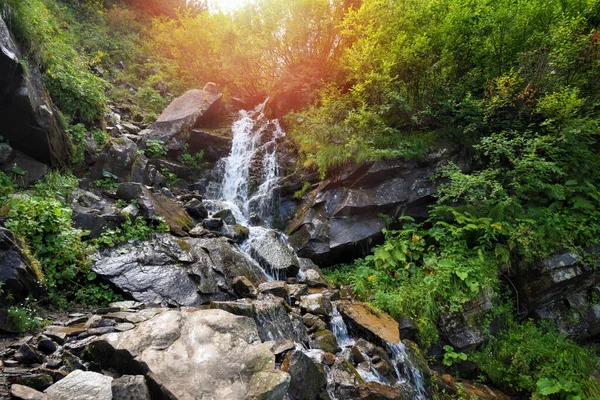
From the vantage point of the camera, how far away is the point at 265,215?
35.6 ft

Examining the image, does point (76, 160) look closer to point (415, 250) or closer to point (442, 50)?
point (415, 250)

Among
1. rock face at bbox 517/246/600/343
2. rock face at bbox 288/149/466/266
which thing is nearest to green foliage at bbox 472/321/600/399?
rock face at bbox 517/246/600/343

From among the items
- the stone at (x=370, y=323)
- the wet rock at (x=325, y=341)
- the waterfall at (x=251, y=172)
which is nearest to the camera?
the wet rock at (x=325, y=341)

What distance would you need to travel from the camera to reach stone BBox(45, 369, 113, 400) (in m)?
2.78

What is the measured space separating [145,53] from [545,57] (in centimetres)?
2001

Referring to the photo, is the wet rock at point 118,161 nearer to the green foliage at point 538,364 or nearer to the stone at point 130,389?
the stone at point 130,389

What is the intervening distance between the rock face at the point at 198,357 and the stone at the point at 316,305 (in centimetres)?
248

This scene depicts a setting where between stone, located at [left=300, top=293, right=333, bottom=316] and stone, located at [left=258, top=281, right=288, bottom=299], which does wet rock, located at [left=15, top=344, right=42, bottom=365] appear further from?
stone, located at [left=300, top=293, right=333, bottom=316]

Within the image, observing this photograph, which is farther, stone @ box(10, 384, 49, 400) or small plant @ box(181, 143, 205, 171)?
small plant @ box(181, 143, 205, 171)

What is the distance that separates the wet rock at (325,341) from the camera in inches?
219

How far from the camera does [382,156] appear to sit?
9242mm

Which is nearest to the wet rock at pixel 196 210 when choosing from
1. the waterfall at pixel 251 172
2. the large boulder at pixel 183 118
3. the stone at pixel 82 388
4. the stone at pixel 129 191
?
the waterfall at pixel 251 172

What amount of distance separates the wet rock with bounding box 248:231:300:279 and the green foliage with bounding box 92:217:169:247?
2317 mm

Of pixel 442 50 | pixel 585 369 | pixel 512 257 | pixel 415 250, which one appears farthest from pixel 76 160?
pixel 585 369
